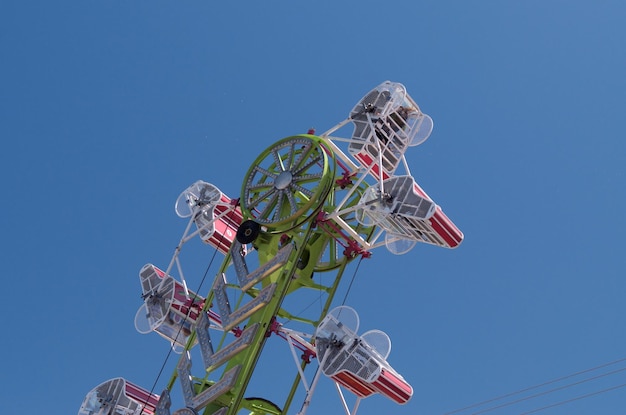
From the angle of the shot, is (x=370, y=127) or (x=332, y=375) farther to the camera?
(x=370, y=127)

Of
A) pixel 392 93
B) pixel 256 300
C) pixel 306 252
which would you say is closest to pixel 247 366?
pixel 256 300

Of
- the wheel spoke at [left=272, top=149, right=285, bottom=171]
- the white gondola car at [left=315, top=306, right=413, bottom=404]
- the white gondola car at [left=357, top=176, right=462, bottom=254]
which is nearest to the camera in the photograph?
the white gondola car at [left=315, top=306, right=413, bottom=404]

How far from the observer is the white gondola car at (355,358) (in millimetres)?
41844

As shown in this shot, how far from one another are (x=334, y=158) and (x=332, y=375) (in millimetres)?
9457

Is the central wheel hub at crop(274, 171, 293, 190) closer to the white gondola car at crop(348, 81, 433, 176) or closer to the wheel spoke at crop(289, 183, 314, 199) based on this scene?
the wheel spoke at crop(289, 183, 314, 199)

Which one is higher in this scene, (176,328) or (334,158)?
(334,158)

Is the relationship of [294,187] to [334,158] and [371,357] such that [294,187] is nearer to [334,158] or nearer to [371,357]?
[334,158]

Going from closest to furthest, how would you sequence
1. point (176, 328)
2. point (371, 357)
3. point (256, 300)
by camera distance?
point (371, 357) < point (256, 300) < point (176, 328)

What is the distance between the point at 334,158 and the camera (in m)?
47.0

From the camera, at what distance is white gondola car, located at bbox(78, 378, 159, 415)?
47.8m

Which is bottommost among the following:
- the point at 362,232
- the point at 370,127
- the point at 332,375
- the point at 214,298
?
the point at 332,375

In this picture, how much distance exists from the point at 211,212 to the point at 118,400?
361 inches

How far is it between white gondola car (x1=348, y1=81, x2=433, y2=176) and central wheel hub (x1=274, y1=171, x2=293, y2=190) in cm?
274

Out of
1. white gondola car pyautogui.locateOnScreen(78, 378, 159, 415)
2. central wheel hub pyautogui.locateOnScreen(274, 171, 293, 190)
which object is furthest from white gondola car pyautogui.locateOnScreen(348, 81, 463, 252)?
white gondola car pyautogui.locateOnScreen(78, 378, 159, 415)
